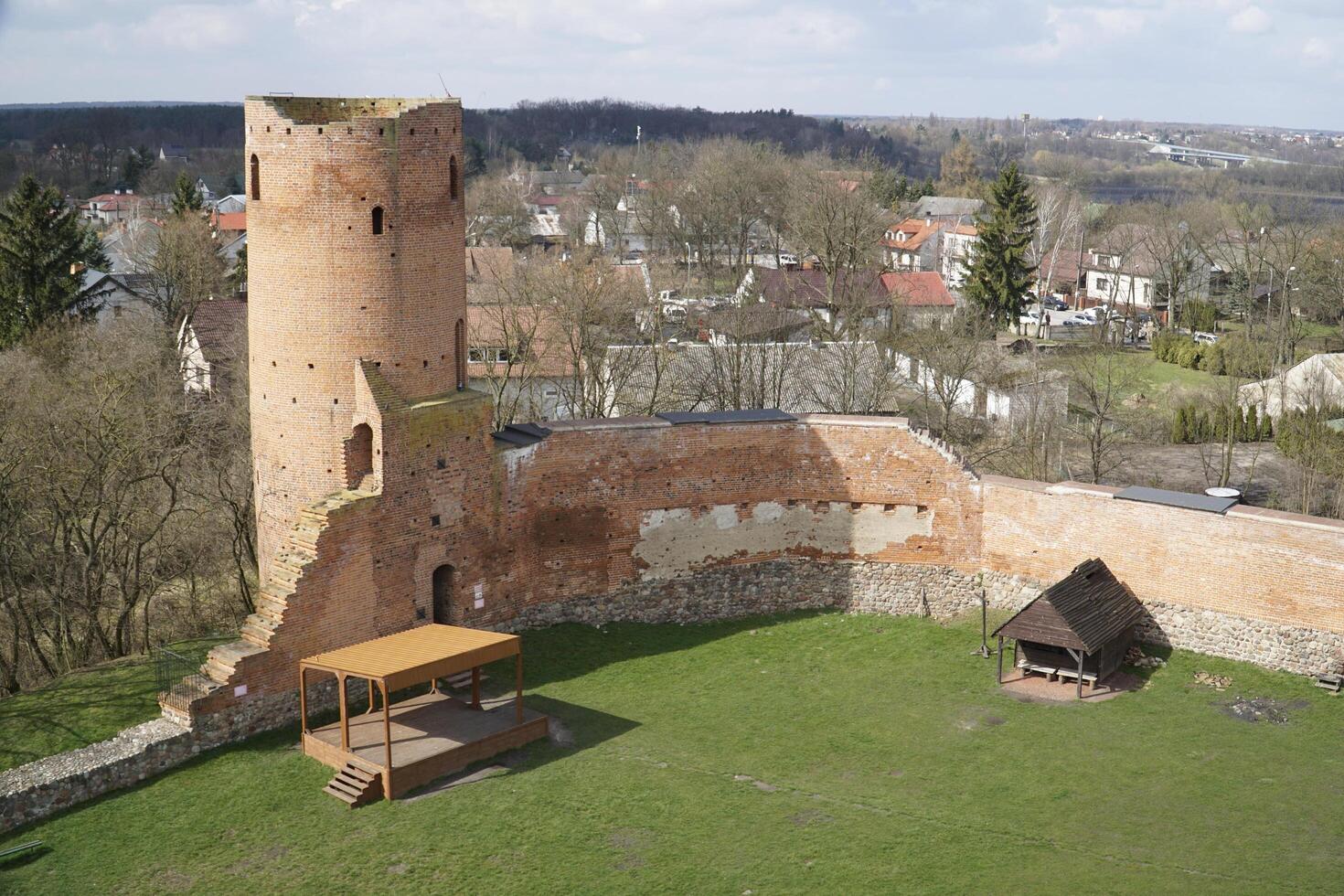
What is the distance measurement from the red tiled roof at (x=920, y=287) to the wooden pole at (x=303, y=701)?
3345cm

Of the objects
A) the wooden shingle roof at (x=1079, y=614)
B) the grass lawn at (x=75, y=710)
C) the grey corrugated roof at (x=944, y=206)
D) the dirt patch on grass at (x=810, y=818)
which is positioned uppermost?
the grey corrugated roof at (x=944, y=206)

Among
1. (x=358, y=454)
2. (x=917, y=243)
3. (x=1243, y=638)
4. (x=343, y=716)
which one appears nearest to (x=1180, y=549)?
(x=1243, y=638)

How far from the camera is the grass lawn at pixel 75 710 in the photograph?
16859 mm

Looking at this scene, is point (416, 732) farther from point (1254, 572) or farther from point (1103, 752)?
point (1254, 572)

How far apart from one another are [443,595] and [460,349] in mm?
3973

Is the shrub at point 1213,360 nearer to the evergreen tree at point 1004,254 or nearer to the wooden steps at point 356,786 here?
the evergreen tree at point 1004,254

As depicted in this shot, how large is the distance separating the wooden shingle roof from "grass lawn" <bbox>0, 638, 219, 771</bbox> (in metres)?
12.9

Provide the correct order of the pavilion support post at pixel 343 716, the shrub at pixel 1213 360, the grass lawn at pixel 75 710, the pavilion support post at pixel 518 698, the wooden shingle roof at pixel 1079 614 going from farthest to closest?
the shrub at pixel 1213 360
the wooden shingle roof at pixel 1079 614
the pavilion support post at pixel 518 698
the grass lawn at pixel 75 710
the pavilion support post at pixel 343 716

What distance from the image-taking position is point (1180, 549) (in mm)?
21359

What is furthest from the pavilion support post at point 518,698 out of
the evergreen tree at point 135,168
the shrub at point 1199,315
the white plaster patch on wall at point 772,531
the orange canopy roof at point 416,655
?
the evergreen tree at point 135,168

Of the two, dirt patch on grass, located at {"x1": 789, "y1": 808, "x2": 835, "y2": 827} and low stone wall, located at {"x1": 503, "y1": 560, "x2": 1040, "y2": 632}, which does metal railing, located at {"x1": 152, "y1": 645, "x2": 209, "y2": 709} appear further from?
dirt patch on grass, located at {"x1": 789, "y1": 808, "x2": 835, "y2": 827}

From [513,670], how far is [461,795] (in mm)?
4092

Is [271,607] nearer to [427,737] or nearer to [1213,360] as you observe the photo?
[427,737]

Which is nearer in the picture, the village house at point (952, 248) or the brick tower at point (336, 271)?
the brick tower at point (336, 271)
